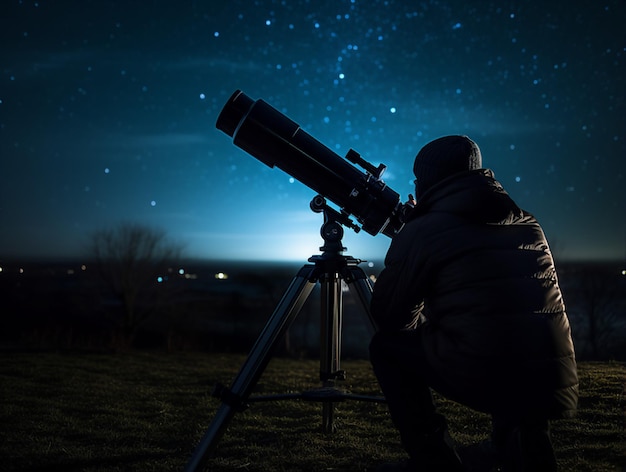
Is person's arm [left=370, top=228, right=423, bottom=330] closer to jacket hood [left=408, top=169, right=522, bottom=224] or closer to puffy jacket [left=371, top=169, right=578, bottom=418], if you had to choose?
puffy jacket [left=371, top=169, right=578, bottom=418]

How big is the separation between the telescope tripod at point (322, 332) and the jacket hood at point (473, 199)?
94 cm

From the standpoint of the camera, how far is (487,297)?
1802 millimetres

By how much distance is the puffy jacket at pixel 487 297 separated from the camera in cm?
180

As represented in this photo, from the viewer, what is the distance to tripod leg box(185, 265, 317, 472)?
2396mm

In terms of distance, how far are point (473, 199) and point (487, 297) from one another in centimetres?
38

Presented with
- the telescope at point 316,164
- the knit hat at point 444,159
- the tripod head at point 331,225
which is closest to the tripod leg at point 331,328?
the tripod head at point 331,225

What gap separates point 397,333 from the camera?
2180mm

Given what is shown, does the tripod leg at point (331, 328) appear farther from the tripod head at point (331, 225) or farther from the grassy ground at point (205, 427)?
the grassy ground at point (205, 427)

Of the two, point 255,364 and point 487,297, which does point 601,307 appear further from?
point 487,297

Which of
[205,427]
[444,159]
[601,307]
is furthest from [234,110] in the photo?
[601,307]

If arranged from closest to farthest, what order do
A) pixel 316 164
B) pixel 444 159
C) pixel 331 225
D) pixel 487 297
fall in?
pixel 487 297 < pixel 444 159 < pixel 331 225 < pixel 316 164

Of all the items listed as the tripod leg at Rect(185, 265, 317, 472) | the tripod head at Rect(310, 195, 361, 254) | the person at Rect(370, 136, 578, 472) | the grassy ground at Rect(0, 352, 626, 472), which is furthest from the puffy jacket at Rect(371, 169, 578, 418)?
the grassy ground at Rect(0, 352, 626, 472)

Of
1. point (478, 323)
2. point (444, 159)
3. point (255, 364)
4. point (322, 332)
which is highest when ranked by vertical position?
point (444, 159)

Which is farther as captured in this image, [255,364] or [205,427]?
[205,427]
